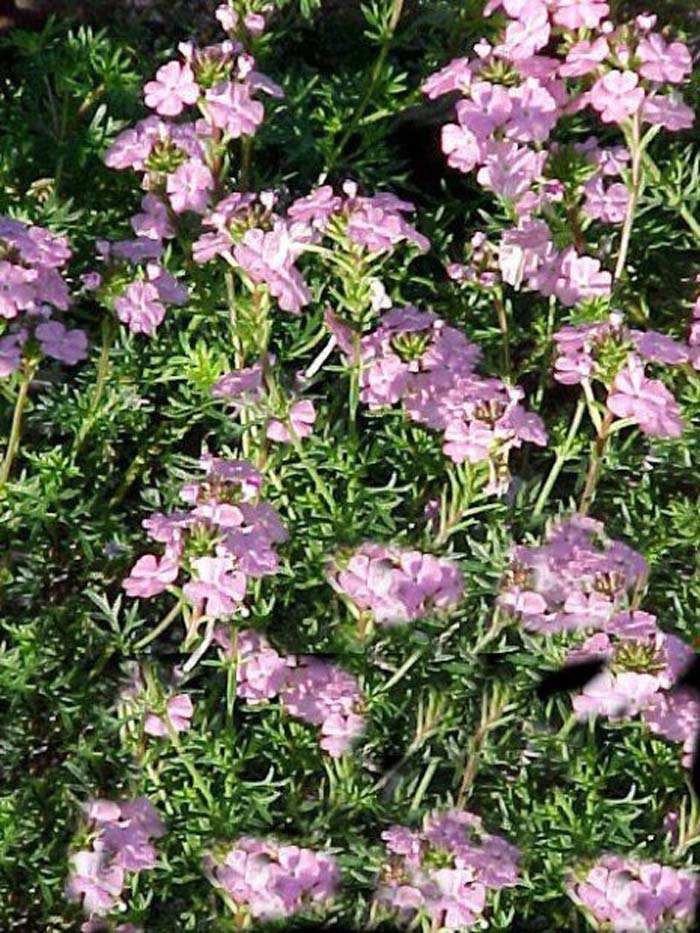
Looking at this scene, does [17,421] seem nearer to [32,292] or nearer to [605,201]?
[32,292]

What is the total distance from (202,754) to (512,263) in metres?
0.97

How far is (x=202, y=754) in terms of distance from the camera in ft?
9.18

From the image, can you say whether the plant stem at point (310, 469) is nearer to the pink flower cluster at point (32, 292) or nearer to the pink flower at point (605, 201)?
the pink flower cluster at point (32, 292)

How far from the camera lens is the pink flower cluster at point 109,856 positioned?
2631mm

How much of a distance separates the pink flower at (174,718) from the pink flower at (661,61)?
124 centimetres

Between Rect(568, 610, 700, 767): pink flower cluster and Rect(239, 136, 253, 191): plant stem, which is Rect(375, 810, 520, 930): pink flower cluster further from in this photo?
Rect(239, 136, 253, 191): plant stem

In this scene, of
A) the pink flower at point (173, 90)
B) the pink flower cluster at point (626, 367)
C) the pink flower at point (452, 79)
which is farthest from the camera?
the pink flower at point (452, 79)

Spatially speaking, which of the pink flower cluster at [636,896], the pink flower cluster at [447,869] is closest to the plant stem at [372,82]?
the pink flower cluster at [447,869]

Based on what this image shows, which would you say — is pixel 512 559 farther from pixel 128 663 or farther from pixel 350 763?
pixel 128 663

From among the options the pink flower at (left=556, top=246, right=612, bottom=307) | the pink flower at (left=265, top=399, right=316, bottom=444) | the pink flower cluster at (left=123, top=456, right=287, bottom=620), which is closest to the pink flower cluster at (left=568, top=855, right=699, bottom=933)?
the pink flower cluster at (left=123, top=456, right=287, bottom=620)

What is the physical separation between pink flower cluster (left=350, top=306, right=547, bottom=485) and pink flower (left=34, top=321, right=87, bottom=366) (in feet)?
1.48

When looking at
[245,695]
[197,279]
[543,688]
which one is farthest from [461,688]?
[197,279]

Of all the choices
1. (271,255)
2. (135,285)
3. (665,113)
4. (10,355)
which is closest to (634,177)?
(665,113)

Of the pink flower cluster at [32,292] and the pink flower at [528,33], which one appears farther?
the pink flower at [528,33]
